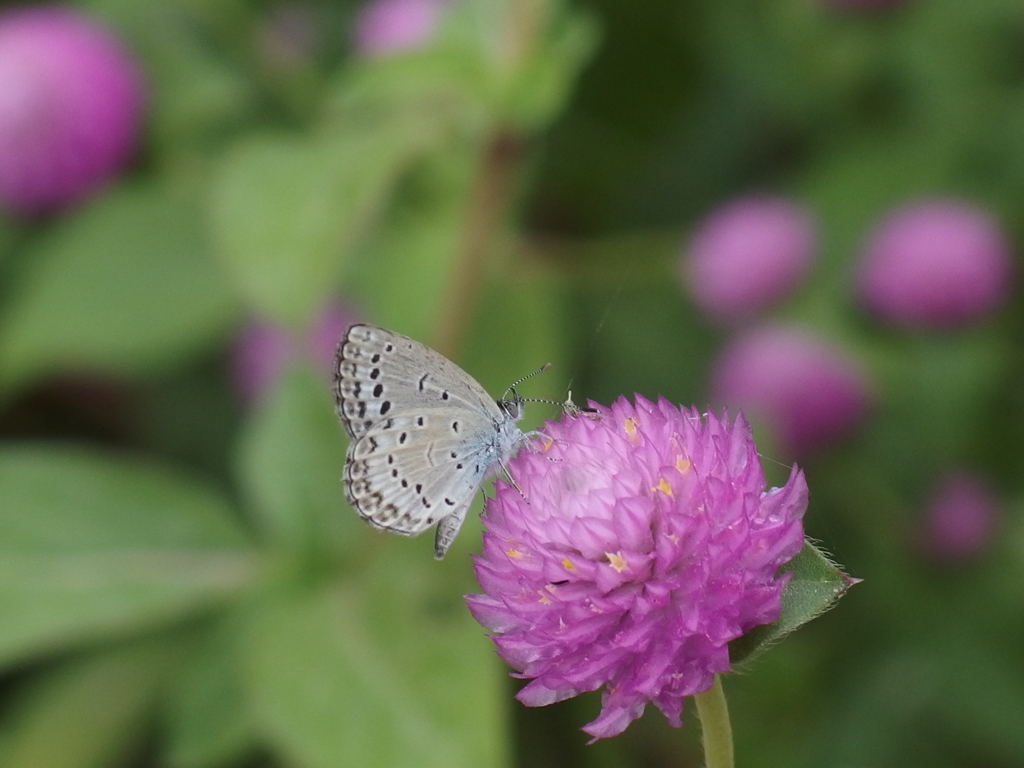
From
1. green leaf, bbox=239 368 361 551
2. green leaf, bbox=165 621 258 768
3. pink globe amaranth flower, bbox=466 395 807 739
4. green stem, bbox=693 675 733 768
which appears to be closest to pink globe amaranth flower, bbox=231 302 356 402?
green leaf, bbox=239 368 361 551

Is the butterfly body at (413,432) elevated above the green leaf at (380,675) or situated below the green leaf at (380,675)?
above

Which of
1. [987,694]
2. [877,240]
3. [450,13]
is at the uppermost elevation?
[450,13]

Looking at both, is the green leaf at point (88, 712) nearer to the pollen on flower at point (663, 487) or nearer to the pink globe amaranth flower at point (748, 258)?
the pink globe amaranth flower at point (748, 258)

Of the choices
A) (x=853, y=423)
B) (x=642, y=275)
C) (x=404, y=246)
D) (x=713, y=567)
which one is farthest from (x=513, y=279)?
(x=713, y=567)

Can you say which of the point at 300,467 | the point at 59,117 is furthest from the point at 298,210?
the point at 59,117

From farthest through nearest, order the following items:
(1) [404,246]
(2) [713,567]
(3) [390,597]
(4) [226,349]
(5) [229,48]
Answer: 1. (5) [229,48]
2. (4) [226,349]
3. (1) [404,246]
4. (3) [390,597]
5. (2) [713,567]

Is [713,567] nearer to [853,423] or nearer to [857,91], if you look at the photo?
[853,423]

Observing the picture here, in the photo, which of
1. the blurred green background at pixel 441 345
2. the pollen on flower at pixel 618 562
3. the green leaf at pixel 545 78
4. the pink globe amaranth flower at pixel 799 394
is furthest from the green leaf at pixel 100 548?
the pollen on flower at pixel 618 562

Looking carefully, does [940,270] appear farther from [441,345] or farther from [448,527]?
[448,527]
